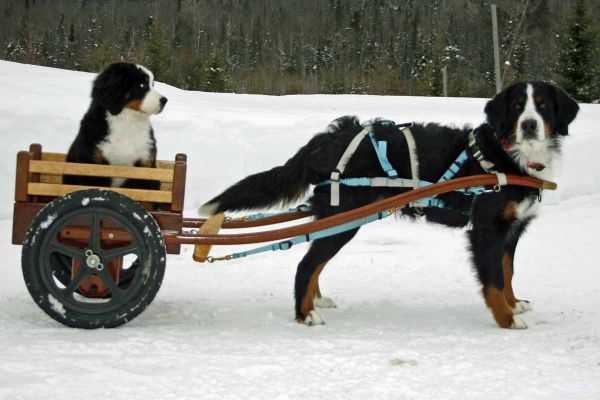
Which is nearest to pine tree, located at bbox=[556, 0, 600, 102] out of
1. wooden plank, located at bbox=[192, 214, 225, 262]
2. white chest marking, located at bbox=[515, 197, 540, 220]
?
white chest marking, located at bbox=[515, 197, 540, 220]

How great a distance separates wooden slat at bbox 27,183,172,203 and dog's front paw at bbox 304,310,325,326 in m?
1.24

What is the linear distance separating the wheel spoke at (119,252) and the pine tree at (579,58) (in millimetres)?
34942

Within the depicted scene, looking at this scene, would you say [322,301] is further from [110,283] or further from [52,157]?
[52,157]

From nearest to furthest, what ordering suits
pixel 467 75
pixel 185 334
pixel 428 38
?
pixel 185 334 < pixel 467 75 < pixel 428 38

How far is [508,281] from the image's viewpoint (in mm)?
4762

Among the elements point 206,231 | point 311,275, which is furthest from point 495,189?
point 206,231

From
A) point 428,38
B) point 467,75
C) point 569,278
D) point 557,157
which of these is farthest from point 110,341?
point 428,38

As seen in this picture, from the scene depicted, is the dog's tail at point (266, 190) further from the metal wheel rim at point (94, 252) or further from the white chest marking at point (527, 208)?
the white chest marking at point (527, 208)

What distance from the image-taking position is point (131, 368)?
305cm

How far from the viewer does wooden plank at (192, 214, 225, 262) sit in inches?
161

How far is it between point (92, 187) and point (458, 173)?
254 cm

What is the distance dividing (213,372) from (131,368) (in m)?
0.41

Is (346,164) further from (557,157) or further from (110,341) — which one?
(110,341)

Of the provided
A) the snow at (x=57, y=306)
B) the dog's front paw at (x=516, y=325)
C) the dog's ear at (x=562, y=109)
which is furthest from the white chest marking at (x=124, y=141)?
the dog's ear at (x=562, y=109)
